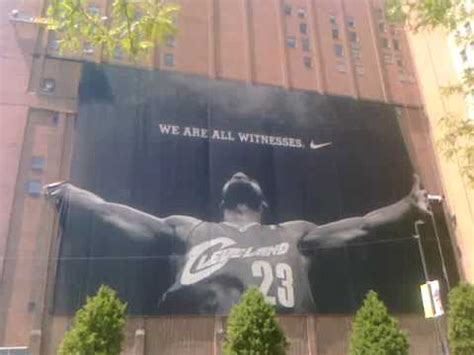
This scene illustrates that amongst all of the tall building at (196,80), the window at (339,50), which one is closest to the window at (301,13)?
the tall building at (196,80)

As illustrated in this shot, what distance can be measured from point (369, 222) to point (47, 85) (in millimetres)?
16529

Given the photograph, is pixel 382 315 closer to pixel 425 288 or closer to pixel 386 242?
pixel 425 288

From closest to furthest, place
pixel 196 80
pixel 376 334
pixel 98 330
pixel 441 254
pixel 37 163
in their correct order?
pixel 98 330
pixel 376 334
pixel 37 163
pixel 441 254
pixel 196 80

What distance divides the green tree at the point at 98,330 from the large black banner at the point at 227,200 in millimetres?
5842

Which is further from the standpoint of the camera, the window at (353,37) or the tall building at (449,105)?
the window at (353,37)

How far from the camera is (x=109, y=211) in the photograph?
835 inches

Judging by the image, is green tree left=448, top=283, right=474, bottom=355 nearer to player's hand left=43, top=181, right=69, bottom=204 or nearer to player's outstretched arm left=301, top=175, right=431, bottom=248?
Answer: player's outstretched arm left=301, top=175, right=431, bottom=248

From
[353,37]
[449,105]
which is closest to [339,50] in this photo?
[353,37]

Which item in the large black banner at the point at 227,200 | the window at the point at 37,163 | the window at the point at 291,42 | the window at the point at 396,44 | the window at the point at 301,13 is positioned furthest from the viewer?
the window at the point at 396,44

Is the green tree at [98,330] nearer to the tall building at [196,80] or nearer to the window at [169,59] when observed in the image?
the tall building at [196,80]

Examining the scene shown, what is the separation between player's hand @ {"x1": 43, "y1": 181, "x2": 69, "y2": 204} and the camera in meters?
21.2

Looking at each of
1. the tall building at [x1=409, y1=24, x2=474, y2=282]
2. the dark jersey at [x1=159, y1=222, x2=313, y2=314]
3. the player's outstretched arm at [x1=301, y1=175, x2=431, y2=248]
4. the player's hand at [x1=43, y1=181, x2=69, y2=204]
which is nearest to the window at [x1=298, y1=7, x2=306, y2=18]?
the tall building at [x1=409, y1=24, x2=474, y2=282]

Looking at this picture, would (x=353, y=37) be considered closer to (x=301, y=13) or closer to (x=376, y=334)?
(x=301, y=13)

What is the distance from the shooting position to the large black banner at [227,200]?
2089 centimetres
